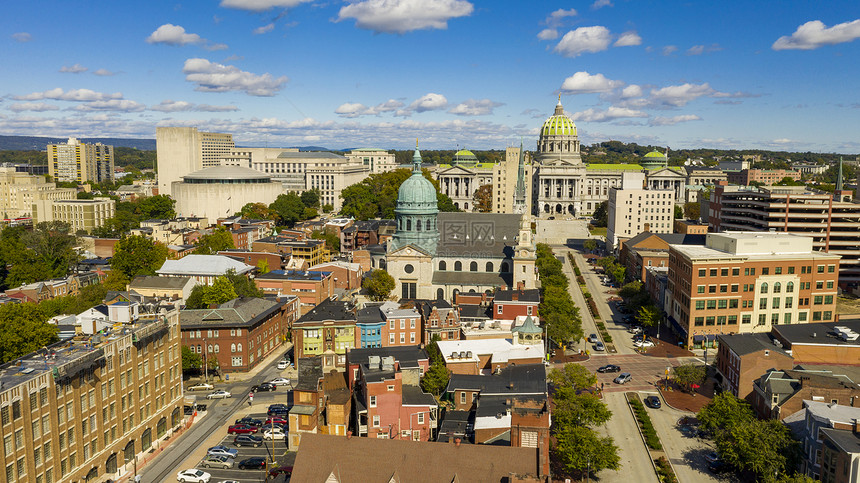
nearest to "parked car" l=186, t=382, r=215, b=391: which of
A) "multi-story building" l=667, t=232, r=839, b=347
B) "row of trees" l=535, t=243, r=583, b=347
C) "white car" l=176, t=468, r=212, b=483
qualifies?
"white car" l=176, t=468, r=212, b=483

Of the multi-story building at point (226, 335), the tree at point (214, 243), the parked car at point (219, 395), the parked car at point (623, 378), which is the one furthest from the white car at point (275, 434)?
the tree at point (214, 243)

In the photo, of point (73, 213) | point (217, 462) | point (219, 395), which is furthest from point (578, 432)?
point (73, 213)

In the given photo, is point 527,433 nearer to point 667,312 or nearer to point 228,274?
point 667,312

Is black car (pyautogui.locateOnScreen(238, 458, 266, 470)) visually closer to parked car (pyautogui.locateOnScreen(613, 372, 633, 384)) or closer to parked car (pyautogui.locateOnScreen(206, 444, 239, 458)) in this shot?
parked car (pyautogui.locateOnScreen(206, 444, 239, 458))

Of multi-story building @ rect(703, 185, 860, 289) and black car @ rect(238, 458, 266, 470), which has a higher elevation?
multi-story building @ rect(703, 185, 860, 289)

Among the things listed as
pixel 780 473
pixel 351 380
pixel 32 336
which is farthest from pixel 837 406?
pixel 32 336

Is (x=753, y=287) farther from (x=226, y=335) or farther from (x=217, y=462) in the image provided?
(x=217, y=462)
